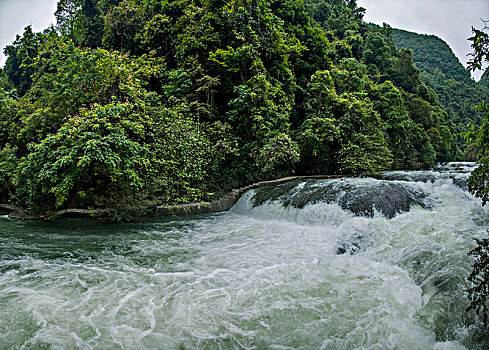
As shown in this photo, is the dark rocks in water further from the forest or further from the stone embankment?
the forest

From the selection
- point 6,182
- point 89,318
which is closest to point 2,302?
point 89,318

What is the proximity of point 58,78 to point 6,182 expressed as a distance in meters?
4.77

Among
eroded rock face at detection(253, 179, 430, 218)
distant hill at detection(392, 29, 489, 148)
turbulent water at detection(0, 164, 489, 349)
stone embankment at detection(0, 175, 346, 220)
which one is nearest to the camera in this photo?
turbulent water at detection(0, 164, 489, 349)

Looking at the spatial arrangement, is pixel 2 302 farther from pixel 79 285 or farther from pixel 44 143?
pixel 44 143

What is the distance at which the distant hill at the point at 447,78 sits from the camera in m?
35.5

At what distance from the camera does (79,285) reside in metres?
3.91

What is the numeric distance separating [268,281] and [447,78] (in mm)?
56279

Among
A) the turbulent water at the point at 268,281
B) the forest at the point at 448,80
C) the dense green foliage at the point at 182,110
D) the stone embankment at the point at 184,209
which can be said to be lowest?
the turbulent water at the point at 268,281

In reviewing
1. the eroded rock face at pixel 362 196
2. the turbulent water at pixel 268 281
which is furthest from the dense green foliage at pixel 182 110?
the eroded rock face at pixel 362 196

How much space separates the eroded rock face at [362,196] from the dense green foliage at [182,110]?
270cm

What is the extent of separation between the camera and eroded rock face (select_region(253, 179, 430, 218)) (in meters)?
6.43

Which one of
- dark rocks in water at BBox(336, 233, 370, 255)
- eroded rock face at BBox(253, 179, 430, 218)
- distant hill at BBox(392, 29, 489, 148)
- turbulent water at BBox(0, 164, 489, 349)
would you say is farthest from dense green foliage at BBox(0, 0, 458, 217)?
distant hill at BBox(392, 29, 489, 148)

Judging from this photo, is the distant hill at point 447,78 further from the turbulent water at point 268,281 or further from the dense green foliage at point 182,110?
the turbulent water at point 268,281

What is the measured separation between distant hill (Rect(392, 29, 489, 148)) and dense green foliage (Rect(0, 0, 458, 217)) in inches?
876
